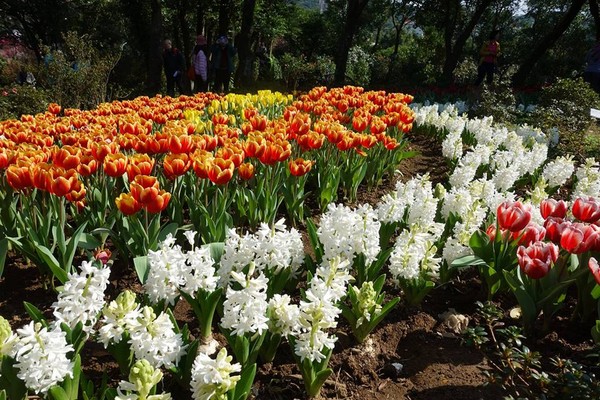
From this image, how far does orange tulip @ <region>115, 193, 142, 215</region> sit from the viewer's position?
97.1 inches

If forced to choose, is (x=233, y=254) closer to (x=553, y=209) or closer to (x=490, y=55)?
(x=553, y=209)

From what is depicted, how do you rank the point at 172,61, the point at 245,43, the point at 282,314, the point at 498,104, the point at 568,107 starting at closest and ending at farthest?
the point at 282,314 → the point at 568,107 → the point at 498,104 → the point at 172,61 → the point at 245,43

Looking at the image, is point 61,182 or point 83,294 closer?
point 83,294

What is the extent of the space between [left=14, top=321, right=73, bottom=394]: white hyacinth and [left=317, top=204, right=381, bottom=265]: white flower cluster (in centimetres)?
138

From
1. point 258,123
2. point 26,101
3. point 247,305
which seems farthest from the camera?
point 26,101

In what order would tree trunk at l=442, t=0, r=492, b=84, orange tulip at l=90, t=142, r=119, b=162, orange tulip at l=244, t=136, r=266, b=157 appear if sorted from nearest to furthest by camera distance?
1. orange tulip at l=90, t=142, r=119, b=162
2. orange tulip at l=244, t=136, r=266, b=157
3. tree trunk at l=442, t=0, r=492, b=84

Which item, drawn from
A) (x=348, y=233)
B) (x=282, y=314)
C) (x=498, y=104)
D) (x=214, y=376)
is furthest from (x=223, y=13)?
(x=214, y=376)

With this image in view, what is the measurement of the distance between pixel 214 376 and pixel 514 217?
5.92 feet

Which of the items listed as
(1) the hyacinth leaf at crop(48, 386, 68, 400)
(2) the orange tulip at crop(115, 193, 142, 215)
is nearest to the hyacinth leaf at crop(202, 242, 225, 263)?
(2) the orange tulip at crop(115, 193, 142, 215)

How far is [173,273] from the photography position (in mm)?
2055

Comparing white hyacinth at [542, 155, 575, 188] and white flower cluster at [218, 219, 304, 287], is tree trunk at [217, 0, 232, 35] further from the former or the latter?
white flower cluster at [218, 219, 304, 287]

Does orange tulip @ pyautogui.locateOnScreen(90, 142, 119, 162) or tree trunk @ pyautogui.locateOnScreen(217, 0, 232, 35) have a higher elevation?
tree trunk @ pyautogui.locateOnScreen(217, 0, 232, 35)

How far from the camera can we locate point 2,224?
3143mm

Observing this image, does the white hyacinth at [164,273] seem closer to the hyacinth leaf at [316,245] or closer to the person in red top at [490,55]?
the hyacinth leaf at [316,245]
